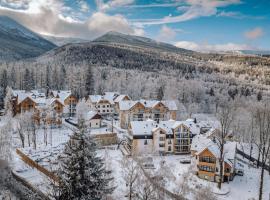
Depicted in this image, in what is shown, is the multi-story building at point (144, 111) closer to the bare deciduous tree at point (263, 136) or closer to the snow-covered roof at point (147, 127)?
the snow-covered roof at point (147, 127)

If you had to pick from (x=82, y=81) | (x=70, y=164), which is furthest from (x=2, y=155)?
(x=82, y=81)

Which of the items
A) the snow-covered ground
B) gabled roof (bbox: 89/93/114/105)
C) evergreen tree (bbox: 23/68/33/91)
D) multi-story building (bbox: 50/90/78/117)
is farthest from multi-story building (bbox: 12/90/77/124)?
evergreen tree (bbox: 23/68/33/91)

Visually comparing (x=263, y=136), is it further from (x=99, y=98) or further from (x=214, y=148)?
(x=99, y=98)

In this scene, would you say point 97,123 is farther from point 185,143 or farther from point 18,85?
point 18,85

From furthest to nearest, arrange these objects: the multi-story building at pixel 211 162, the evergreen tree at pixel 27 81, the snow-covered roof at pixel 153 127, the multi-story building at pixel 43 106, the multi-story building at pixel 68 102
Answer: the evergreen tree at pixel 27 81 < the multi-story building at pixel 68 102 < the multi-story building at pixel 43 106 < the snow-covered roof at pixel 153 127 < the multi-story building at pixel 211 162

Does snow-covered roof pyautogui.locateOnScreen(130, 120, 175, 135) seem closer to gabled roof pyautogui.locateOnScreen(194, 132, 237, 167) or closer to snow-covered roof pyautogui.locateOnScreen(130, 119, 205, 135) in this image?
snow-covered roof pyautogui.locateOnScreen(130, 119, 205, 135)

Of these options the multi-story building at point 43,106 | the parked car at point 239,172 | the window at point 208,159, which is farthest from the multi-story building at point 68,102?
the parked car at point 239,172
